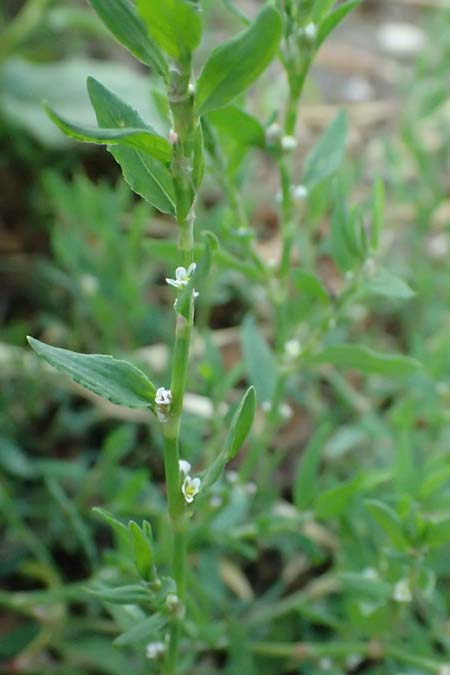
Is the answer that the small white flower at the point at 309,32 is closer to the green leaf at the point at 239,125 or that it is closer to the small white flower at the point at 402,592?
the green leaf at the point at 239,125

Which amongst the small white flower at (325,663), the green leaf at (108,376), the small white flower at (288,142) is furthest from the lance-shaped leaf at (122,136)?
the small white flower at (325,663)

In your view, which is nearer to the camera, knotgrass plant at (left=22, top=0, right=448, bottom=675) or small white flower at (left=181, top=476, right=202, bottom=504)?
knotgrass plant at (left=22, top=0, right=448, bottom=675)

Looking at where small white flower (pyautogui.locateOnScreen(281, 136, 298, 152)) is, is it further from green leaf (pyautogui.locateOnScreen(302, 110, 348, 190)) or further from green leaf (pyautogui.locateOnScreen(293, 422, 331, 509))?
green leaf (pyautogui.locateOnScreen(293, 422, 331, 509))

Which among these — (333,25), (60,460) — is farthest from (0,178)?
(333,25)

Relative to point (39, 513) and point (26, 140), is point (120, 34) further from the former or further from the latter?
point (26, 140)

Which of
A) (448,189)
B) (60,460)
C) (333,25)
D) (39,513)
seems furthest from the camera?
(448,189)

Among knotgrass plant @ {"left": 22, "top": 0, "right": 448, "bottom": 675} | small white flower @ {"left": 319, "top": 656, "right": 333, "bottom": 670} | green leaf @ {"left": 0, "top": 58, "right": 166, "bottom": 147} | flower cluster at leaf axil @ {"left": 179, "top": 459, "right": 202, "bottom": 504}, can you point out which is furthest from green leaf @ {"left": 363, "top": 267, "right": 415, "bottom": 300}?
green leaf @ {"left": 0, "top": 58, "right": 166, "bottom": 147}

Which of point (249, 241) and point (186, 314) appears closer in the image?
point (186, 314)
